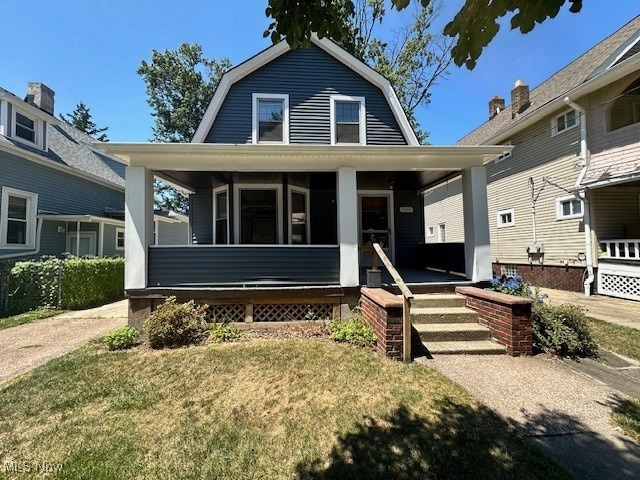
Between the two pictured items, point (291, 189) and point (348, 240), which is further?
point (291, 189)

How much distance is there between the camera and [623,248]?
30.4 feet

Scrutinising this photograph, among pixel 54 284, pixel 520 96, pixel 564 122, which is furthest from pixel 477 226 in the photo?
pixel 520 96

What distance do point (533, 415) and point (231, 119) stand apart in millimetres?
9371

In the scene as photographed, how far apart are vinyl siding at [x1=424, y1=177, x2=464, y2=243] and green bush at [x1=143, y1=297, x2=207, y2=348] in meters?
13.4

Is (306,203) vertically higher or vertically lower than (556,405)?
higher

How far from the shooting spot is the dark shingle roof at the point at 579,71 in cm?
988

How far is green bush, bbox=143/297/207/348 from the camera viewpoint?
16.5ft

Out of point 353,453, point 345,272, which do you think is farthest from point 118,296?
point 353,453

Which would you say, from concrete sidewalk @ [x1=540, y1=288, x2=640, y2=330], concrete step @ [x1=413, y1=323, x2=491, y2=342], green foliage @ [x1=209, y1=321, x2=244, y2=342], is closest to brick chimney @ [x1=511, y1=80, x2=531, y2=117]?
concrete sidewalk @ [x1=540, y1=288, x2=640, y2=330]

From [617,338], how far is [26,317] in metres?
12.5

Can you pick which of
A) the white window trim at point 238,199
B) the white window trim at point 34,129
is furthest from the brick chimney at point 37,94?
the white window trim at point 238,199

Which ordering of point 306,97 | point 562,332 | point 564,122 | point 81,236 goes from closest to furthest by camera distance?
point 562,332, point 306,97, point 564,122, point 81,236

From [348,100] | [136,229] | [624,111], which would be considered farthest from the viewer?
[624,111]

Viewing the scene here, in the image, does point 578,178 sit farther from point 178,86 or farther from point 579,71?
point 178,86
